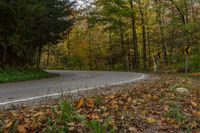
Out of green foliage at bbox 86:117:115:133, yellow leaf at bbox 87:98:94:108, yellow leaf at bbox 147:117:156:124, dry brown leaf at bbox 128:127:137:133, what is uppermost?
yellow leaf at bbox 87:98:94:108

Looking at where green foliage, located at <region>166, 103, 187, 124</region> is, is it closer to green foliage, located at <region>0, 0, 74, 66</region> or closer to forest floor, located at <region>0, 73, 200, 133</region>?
forest floor, located at <region>0, 73, 200, 133</region>

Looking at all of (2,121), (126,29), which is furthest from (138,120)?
(126,29)

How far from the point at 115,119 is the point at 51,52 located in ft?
187

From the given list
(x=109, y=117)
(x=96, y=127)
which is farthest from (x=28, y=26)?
(x=96, y=127)

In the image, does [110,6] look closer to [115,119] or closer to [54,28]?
[54,28]

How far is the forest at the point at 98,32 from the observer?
71.3 ft

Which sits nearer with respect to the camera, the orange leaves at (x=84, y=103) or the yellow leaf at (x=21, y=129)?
the yellow leaf at (x=21, y=129)

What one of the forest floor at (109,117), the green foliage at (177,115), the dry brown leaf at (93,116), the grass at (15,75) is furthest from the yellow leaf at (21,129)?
the grass at (15,75)

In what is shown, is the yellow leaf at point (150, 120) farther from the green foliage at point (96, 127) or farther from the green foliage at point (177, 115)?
the green foliage at point (96, 127)

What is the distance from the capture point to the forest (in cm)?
2174

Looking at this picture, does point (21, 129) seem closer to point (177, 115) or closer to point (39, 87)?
point (177, 115)

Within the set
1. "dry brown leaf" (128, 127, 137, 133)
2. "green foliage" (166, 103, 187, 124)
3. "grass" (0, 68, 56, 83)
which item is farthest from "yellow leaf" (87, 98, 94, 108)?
"grass" (0, 68, 56, 83)

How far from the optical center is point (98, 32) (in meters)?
52.2

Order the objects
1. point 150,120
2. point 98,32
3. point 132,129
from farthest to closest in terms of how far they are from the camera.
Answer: point 98,32, point 150,120, point 132,129
